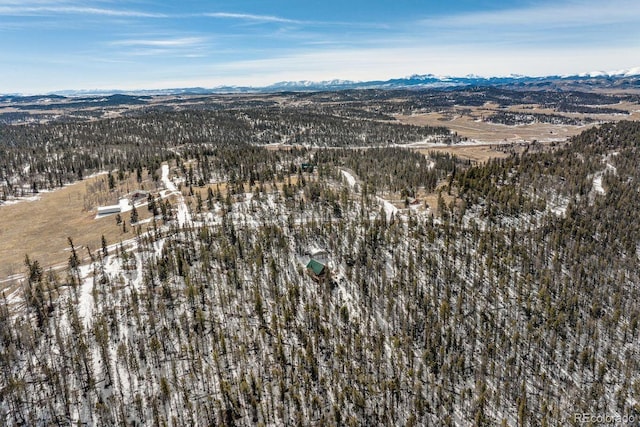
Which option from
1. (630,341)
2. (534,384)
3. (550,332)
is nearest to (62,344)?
(534,384)

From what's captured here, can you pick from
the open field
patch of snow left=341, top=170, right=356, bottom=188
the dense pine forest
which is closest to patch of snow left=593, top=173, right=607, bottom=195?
the dense pine forest

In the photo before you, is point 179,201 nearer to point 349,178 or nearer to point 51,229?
point 51,229

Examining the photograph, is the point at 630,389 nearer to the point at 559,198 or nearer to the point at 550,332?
the point at 550,332

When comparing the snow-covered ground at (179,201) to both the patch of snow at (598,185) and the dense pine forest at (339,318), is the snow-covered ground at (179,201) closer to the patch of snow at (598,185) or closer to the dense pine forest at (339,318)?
the dense pine forest at (339,318)

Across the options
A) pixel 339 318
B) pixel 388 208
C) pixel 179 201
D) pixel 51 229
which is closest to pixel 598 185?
pixel 388 208

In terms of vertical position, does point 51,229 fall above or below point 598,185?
below
